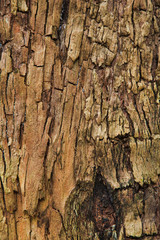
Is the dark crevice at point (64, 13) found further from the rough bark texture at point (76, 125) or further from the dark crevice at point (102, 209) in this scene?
the dark crevice at point (102, 209)

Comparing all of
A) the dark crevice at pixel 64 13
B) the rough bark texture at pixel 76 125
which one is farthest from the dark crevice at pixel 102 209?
the dark crevice at pixel 64 13

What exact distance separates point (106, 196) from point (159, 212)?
1.13ft

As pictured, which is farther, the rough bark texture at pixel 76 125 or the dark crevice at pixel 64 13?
→ the dark crevice at pixel 64 13

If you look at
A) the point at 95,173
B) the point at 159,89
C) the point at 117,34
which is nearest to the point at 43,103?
the point at 95,173

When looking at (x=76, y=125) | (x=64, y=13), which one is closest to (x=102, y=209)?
(x=76, y=125)

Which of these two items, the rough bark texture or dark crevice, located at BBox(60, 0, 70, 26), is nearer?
the rough bark texture

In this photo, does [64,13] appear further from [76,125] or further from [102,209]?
[102,209]

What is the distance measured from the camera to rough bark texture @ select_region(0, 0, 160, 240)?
1368 mm

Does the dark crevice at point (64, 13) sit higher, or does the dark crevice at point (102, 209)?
the dark crevice at point (64, 13)

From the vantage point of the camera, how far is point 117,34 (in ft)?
4.96

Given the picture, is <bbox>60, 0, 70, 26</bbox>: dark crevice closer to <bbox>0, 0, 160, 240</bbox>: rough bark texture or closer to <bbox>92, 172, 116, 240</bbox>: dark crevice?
<bbox>0, 0, 160, 240</bbox>: rough bark texture

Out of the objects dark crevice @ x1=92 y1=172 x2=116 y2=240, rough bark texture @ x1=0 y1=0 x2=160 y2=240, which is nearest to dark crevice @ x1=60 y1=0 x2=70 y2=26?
rough bark texture @ x1=0 y1=0 x2=160 y2=240

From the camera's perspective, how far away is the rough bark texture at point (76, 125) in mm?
1368

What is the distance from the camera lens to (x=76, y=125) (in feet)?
4.72
